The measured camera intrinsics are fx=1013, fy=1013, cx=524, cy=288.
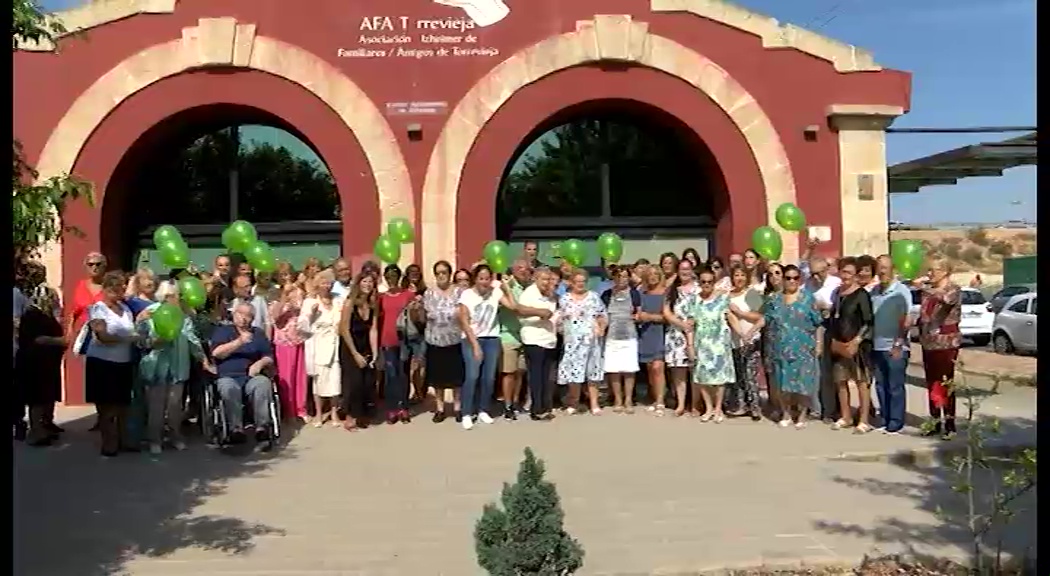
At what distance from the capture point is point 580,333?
9.91 m

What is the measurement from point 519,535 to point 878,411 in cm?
678

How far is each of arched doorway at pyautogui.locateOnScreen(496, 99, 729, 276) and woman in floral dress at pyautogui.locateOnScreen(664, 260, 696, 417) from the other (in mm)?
2794

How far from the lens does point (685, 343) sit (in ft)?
32.4

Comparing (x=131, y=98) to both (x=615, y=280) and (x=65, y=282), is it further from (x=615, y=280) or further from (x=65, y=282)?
(x=615, y=280)

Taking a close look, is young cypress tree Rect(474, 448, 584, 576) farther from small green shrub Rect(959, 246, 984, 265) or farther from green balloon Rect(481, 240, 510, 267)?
small green shrub Rect(959, 246, 984, 265)

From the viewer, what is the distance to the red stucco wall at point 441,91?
465 inches

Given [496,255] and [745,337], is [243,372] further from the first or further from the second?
[745,337]

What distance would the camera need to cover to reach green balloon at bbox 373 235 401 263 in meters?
10.8

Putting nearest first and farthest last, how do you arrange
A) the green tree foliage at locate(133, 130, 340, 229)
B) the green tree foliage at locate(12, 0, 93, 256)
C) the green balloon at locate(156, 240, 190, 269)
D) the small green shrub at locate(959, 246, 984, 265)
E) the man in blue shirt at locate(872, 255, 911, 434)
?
the green tree foliage at locate(12, 0, 93, 256) → the man in blue shirt at locate(872, 255, 911, 434) → the green balloon at locate(156, 240, 190, 269) → the green tree foliage at locate(133, 130, 340, 229) → the small green shrub at locate(959, 246, 984, 265)

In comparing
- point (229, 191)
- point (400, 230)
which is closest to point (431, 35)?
point (400, 230)

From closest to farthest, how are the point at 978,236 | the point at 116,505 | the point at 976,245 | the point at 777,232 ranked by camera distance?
the point at 116,505
the point at 777,232
the point at 976,245
the point at 978,236

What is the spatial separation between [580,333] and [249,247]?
357 cm

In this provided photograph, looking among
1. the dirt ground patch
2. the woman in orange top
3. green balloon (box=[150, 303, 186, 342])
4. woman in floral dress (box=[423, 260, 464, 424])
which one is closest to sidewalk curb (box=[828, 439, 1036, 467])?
woman in floral dress (box=[423, 260, 464, 424])

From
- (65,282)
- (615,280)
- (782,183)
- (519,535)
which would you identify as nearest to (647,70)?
(782,183)
